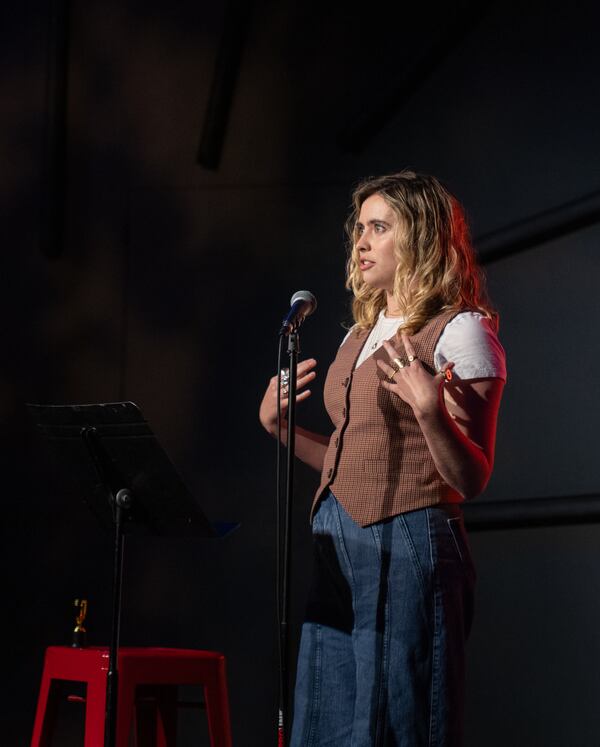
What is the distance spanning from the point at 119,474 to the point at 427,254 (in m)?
0.79

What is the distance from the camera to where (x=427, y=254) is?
1882mm

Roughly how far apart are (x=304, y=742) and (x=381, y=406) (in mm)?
645

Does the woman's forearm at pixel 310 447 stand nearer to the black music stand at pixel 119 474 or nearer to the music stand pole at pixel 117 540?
the black music stand at pixel 119 474

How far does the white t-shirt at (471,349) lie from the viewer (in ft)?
5.46

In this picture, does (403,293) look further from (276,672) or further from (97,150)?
(97,150)

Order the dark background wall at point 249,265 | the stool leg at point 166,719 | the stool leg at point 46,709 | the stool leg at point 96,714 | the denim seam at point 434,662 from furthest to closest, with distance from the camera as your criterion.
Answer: the dark background wall at point 249,265
the stool leg at point 166,719
the stool leg at point 46,709
the stool leg at point 96,714
the denim seam at point 434,662

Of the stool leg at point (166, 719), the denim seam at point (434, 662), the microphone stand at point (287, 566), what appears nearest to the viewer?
the denim seam at point (434, 662)

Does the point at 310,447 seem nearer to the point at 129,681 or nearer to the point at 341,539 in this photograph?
the point at 341,539

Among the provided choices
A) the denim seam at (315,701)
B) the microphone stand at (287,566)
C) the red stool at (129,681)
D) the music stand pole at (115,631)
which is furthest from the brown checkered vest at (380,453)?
the red stool at (129,681)

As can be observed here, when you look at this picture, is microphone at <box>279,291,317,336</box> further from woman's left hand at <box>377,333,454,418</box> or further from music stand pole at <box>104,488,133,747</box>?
music stand pole at <box>104,488,133,747</box>

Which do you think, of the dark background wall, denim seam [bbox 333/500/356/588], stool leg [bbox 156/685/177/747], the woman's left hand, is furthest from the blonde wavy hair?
stool leg [bbox 156/685/177/747]

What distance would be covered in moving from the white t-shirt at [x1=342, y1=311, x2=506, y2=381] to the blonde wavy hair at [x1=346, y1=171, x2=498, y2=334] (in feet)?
0.20

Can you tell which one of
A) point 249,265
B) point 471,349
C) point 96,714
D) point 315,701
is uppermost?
point 249,265

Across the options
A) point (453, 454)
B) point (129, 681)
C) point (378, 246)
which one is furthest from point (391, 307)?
point (129, 681)
